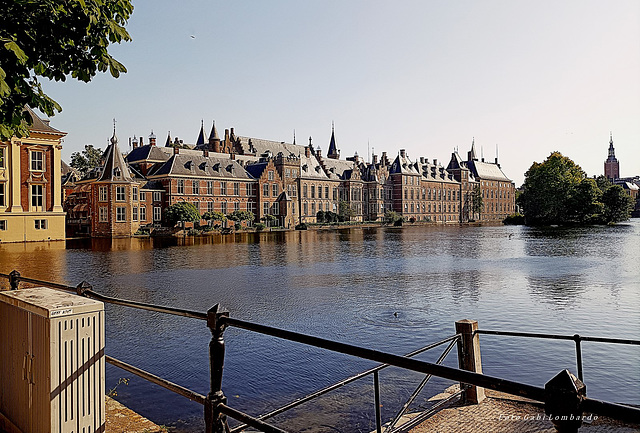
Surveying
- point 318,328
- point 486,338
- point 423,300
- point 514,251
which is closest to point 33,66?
point 318,328

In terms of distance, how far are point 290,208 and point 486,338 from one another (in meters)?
63.2

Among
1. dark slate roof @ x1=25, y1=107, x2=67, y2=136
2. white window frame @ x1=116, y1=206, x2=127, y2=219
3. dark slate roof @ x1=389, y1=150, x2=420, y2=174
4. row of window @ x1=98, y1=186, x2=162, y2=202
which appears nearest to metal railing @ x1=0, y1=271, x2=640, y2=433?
dark slate roof @ x1=25, y1=107, x2=67, y2=136

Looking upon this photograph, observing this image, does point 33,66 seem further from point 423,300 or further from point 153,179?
point 153,179

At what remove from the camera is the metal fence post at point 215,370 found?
295cm

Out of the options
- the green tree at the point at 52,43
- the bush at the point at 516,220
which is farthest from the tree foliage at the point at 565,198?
the green tree at the point at 52,43

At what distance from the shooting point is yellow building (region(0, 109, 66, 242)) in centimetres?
4016

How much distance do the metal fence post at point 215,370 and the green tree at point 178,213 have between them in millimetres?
53867

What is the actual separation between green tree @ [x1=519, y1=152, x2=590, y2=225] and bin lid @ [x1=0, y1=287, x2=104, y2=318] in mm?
77786

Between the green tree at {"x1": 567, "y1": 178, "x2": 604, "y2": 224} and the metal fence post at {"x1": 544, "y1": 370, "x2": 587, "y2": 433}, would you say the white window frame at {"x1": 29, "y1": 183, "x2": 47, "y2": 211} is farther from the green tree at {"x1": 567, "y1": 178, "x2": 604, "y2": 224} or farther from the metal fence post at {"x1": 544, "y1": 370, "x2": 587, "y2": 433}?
the green tree at {"x1": 567, "y1": 178, "x2": 604, "y2": 224}

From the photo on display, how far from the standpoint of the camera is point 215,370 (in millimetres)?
3023

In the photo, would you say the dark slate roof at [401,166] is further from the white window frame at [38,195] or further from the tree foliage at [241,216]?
the white window frame at [38,195]

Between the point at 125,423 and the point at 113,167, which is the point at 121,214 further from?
the point at 125,423

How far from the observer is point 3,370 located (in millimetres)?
4020

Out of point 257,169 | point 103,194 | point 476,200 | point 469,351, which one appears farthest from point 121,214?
point 476,200
